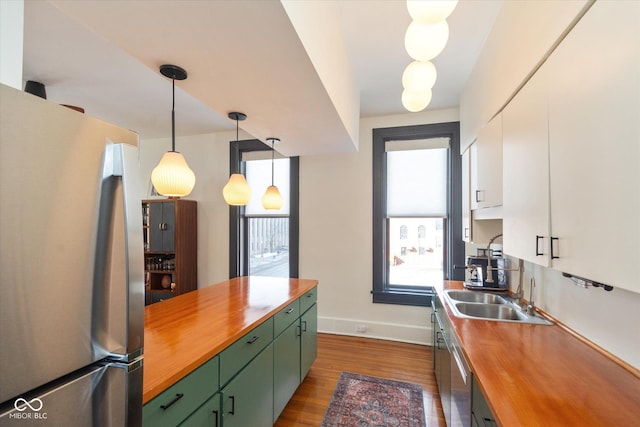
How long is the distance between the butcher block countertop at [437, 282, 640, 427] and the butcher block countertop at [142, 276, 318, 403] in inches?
45.5

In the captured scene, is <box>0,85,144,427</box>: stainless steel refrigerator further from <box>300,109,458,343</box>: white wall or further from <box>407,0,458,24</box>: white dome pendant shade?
<box>300,109,458,343</box>: white wall

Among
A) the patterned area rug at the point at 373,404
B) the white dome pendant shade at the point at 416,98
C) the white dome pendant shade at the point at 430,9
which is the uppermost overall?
the white dome pendant shade at the point at 430,9

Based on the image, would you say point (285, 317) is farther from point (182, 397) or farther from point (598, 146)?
point (598, 146)

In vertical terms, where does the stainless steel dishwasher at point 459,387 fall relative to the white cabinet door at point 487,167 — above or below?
below

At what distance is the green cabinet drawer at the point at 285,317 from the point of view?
2.00 m

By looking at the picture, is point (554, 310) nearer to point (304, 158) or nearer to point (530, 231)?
point (530, 231)

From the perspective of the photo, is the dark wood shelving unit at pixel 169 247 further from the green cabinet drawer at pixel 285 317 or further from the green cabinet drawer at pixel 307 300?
the green cabinet drawer at pixel 285 317

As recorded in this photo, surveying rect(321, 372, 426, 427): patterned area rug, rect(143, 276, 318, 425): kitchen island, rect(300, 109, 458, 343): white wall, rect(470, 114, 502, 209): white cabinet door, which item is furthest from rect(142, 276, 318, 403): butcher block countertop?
rect(470, 114, 502, 209): white cabinet door

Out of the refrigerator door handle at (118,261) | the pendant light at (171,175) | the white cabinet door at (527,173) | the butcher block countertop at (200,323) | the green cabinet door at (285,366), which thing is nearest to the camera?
the refrigerator door handle at (118,261)

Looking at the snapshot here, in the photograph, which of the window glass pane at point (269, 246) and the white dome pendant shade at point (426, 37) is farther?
the window glass pane at point (269, 246)

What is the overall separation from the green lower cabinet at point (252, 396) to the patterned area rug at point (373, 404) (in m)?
0.58

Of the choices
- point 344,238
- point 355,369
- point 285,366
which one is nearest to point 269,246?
point 344,238

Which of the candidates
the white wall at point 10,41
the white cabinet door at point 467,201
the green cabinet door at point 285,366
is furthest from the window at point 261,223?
the white wall at point 10,41

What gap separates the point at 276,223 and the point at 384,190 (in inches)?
62.7
